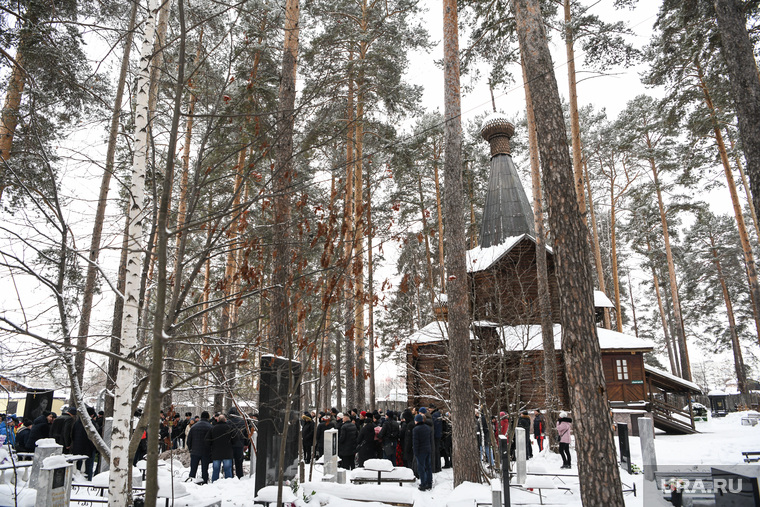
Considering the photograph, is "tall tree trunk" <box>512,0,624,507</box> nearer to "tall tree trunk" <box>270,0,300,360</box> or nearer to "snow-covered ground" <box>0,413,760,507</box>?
"snow-covered ground" <box>0,413,760,507</box>

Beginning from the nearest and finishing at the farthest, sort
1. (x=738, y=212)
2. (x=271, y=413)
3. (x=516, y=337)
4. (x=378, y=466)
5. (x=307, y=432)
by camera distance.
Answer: (x=271, y=413) < (x=378, y=466) < (x=307, y=432) < (x=516, y=337) < (x=738, y=212)

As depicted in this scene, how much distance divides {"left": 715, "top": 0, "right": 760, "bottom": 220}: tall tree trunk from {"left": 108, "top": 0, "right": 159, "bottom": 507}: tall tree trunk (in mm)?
9685

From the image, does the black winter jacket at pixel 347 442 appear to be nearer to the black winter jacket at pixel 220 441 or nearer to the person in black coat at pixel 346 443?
the person in black coat at pixel 346 443

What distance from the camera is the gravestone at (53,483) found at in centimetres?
521

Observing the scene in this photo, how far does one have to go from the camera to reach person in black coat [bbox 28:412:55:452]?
33.6 feet

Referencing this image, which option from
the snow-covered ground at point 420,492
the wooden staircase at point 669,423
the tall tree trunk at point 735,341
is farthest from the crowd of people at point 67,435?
the tall tree trunk at point 735,341

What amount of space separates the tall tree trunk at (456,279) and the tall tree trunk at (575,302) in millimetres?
2479

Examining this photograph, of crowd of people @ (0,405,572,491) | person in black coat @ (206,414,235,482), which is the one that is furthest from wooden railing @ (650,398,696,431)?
person in black coat @ (206,414,235,482)

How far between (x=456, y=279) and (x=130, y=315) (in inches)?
220

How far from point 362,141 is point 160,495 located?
45.9ft

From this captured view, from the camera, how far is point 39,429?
10.3m

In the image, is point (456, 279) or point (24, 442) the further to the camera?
point (24, 442)

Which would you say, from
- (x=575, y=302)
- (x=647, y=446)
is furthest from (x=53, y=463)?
(x=647, y=446)

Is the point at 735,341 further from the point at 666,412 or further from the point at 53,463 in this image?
the point at 53,463
